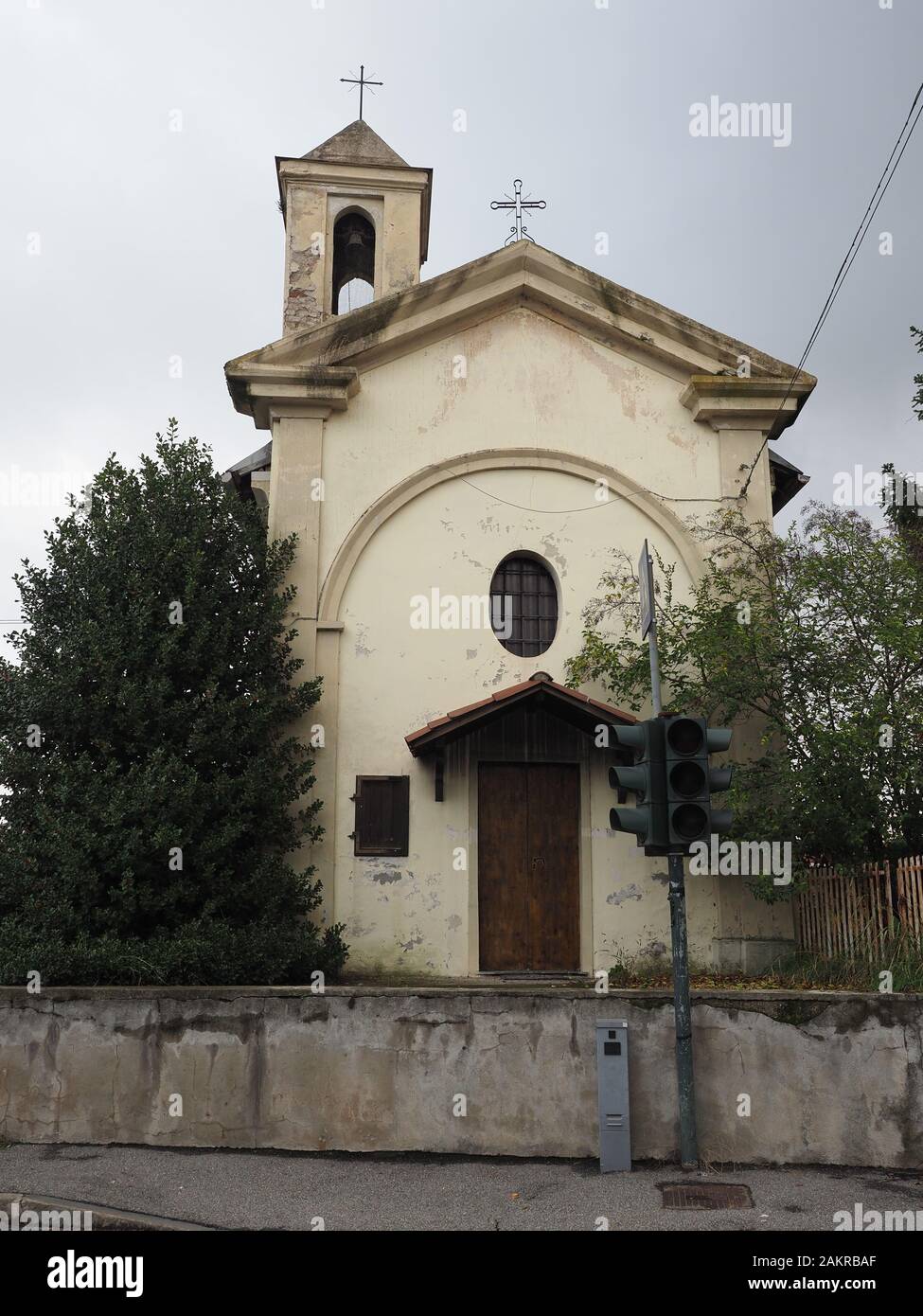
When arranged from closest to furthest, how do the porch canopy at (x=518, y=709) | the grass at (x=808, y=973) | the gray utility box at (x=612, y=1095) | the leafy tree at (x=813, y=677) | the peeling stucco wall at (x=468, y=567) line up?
the gray utility box at (x=612, y=1095)
the grass at (x=808, y=973)
the leafy tree at (x=813, y=677)
the porch canopy at (x=518, y=709)
the peeling stucco wall at (x=468, y=567)

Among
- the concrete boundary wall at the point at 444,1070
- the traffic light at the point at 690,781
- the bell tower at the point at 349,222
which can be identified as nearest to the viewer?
the traffic light at the point at 690,781

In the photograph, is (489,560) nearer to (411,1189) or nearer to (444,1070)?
(444,1070)

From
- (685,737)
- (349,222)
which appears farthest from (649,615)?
(349,222)

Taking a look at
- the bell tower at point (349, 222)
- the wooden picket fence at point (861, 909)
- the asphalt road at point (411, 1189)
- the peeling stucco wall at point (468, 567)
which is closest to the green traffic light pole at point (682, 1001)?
the asphalt road at point (411, 1189)

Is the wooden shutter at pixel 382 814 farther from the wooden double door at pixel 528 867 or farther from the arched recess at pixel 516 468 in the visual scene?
the arched recess at pixel 516 468

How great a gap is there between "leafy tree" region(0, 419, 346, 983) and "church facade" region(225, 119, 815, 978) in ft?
2.63

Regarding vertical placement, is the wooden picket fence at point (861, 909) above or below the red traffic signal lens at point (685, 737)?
below

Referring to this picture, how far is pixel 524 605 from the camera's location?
12602 millimetres

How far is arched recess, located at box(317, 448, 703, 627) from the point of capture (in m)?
12.5

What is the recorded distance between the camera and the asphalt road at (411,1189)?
22.2ft

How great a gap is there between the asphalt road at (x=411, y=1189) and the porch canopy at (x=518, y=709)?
409cm

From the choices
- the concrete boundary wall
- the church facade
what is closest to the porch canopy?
the church facade

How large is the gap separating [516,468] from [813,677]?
4.25m

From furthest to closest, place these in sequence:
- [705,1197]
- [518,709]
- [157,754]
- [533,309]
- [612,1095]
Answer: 1. [533,309]
2. [518,709]
3. [157,754]
4. [612,1095]
5. [705,1197]
